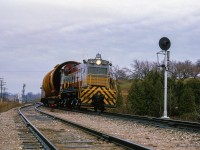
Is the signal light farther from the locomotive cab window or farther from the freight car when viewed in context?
the locomotive cab window

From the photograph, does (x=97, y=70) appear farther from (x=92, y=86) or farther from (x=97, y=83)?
(x=92, y=86)

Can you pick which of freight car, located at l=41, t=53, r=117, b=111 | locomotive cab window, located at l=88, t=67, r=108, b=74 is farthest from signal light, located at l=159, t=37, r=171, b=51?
locomotive cab window, located at l=88, t=67, r=108, b=74

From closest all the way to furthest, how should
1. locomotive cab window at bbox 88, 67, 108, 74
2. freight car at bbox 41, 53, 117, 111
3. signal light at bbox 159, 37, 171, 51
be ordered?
1. signal light at bbox 159, 37, 171, 51
2. freight car at bbox 41, 53, 117, 111
3. locomotive cab window at bbox 88, 67, 108, 74

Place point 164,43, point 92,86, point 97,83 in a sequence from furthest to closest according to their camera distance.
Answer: point 97,83
point 92,86
point 164,43

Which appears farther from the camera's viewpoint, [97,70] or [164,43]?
[97,70]

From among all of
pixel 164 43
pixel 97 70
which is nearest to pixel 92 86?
pixel 97 70

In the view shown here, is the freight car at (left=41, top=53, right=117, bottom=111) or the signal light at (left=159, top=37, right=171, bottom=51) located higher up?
the signal light at (left=159, top=37, right=171, bottom=51)

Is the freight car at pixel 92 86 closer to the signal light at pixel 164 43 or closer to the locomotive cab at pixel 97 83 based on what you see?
the locomotive cab at pixel 97 83

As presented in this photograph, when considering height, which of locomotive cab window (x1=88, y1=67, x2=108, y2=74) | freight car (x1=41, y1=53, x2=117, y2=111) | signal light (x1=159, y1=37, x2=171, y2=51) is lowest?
freight car (x1=41, y1=53, x2=117, y2=111)

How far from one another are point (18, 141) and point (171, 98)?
20.5 meters

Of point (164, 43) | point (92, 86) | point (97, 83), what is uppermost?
point (164, 43)

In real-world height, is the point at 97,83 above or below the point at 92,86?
above

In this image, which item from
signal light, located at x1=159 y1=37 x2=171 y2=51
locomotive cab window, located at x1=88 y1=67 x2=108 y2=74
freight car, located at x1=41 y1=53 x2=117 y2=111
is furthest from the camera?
locomotive cab window, located at x1=88 y1=67 x2=108 y2=74

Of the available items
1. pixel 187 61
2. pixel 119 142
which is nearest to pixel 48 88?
pixel 119 142
